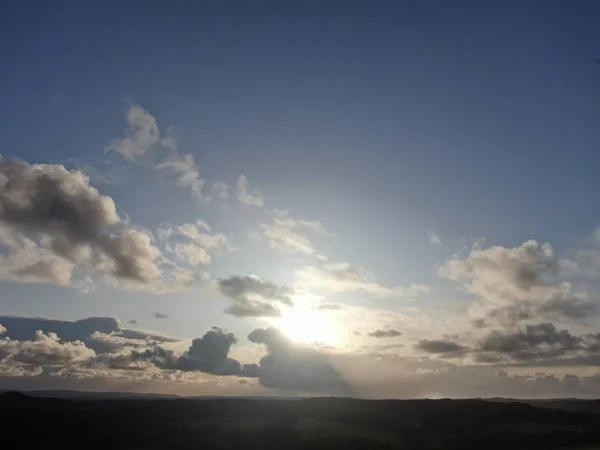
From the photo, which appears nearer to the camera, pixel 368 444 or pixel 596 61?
pixel 596 61

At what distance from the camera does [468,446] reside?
195 m

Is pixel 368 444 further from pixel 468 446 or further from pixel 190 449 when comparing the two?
pixel 190 449

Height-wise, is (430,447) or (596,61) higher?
(596,61)

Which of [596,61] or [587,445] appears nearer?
[596,61]

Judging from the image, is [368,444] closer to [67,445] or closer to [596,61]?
[67,445]

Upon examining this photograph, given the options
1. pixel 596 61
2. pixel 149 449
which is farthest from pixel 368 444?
pixel 596 61

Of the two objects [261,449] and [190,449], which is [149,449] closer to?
[190,449]

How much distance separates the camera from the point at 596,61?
211ft

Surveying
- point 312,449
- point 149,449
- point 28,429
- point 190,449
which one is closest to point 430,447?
point 312,449

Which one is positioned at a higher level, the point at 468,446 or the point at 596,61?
the point at 596,61

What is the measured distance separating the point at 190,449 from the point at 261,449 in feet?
90.2

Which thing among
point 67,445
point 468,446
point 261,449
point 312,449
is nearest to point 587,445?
point 468,446

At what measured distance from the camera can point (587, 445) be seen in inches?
7844

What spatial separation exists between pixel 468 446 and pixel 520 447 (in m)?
20.1
